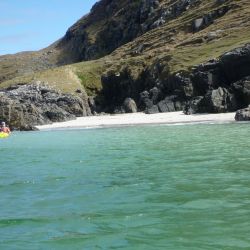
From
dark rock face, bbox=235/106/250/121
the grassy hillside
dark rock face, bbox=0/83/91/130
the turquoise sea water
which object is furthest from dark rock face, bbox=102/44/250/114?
the turquoise sea water

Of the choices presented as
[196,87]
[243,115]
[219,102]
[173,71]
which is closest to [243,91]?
[219,102]

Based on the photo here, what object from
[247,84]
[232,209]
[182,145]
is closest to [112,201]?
[232,209]

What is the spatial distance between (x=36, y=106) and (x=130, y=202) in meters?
84.3

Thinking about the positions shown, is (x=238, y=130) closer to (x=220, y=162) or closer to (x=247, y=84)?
(x=220, y=162)

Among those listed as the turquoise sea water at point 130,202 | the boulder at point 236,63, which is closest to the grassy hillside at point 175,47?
the boulder at point 236,63

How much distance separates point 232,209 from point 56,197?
6.60 meters

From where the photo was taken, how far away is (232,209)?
48.3 ft

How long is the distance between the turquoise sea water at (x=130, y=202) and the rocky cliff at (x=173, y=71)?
4707cm

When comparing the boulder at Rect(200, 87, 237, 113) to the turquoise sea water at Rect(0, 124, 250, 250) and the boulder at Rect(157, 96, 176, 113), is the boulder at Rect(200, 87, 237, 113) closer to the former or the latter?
the boulder at Rect(157, 96, 176, 113)

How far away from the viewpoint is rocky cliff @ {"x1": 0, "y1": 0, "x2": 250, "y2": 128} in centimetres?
8144

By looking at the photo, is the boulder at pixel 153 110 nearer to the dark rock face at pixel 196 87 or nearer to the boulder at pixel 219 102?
the dark rock face at pixel 196 87

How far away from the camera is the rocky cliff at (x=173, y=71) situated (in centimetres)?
8144

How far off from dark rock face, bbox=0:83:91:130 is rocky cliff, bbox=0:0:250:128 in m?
0.28

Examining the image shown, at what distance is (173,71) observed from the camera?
94.7m
